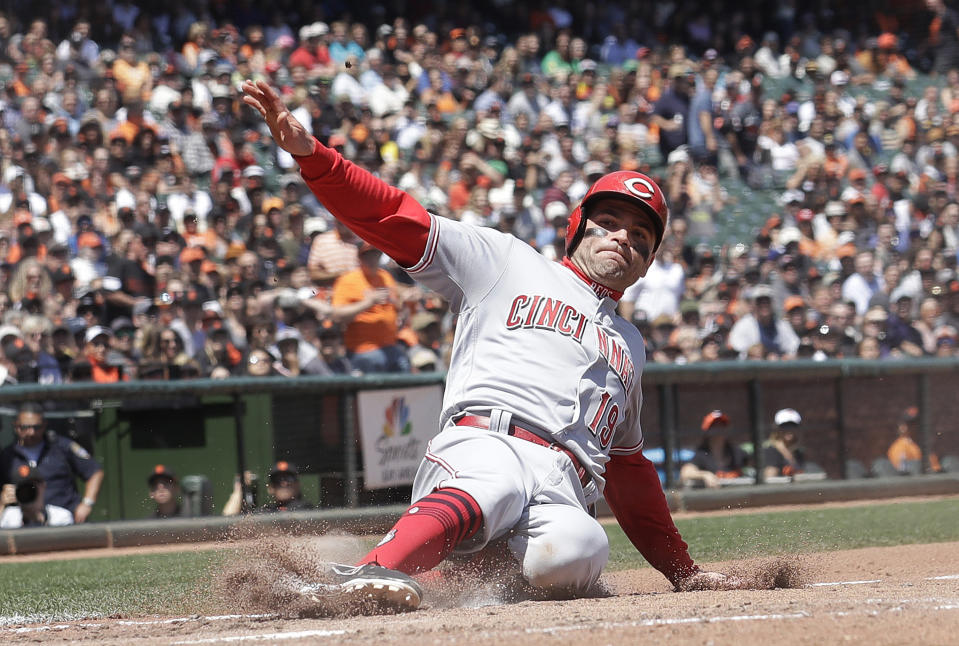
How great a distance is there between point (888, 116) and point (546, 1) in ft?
15.4

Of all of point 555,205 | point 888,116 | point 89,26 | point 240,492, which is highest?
point 89,26

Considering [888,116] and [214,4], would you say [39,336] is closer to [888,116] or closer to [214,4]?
[214,4]

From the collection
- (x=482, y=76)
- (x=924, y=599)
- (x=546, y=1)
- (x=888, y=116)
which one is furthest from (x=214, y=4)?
(x=924, y=599)

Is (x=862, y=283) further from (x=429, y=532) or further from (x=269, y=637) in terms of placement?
(x=269, y=637)

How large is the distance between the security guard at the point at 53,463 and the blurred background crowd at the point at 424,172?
1.71ft

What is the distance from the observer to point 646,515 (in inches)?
162

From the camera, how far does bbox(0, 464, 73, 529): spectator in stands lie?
7.06 metres

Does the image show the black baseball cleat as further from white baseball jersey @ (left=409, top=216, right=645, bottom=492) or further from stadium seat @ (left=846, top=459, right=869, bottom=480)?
stadium seat @ (left=846, top=459, right=869, bottom=480)

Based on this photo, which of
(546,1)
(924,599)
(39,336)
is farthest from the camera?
(546,1)

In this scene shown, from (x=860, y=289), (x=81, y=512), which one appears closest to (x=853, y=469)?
(x=860, y=289)

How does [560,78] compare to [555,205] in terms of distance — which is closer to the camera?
[555,205]

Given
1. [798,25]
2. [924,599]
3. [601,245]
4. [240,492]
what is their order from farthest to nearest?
1. [798,25]
2. [240,492]
3. [601,245]
4. [924,599]

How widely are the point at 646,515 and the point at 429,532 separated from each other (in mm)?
1074

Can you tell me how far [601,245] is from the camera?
12.9 feet
